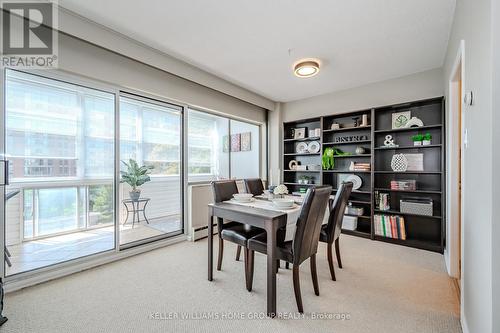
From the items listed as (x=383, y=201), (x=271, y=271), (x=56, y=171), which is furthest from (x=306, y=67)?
(x=56, y=171)

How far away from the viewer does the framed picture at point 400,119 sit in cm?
346

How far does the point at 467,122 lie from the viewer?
4.91 ft

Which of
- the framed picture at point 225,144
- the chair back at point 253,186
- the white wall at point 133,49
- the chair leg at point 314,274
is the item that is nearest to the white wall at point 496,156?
the chair leg at point 314,274

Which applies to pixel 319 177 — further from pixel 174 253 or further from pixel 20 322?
pixel 20 322

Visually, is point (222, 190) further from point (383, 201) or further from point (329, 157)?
point (383, 201)

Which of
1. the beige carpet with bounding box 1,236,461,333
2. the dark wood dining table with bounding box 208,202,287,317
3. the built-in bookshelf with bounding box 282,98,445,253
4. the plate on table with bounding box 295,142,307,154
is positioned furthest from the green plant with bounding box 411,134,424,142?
the dark wood dining table with bounding box 208,202,287,317

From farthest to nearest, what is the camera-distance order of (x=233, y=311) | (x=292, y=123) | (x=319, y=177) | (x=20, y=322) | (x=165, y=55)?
(x=292, y=123), (x=319, y=177), (x=165, y=55), (x=233, y=311), (x=20, y=322)

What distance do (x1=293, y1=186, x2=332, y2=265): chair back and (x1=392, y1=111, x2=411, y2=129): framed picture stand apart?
2507mm

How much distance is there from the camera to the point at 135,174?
3188 millimetres

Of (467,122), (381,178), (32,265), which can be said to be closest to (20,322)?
(32,265)

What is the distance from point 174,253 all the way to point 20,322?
4.92 feet

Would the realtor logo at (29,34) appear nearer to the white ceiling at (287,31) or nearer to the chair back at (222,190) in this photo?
the white ceiling at (287,31)

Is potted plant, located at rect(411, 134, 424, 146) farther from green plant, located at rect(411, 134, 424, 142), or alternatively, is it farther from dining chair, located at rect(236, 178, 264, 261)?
dining chair, located at rect(236, 178, 264, 261)

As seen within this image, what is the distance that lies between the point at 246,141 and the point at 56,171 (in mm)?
3308
